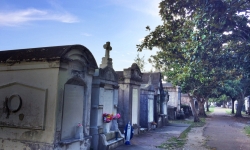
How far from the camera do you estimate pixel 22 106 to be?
6230 millimetres

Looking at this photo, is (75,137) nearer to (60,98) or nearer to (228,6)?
(60,98)

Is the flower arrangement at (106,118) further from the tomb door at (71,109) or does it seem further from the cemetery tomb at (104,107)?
the tomb door at (71,109)

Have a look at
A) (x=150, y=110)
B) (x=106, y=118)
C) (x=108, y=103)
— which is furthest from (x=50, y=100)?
(x=150, y=110)

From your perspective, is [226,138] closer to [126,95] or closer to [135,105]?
[135,105]

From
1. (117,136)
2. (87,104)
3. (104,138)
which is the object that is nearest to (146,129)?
(117,136)

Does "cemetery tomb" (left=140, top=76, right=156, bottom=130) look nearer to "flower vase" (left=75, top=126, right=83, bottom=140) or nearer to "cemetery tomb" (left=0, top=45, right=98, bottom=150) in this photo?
"cemetery tomb" (left=0, top=45, right=98, bottom=150)

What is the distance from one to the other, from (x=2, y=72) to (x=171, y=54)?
8009mm

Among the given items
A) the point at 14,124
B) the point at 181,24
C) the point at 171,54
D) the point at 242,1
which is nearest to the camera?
the point at 14,124

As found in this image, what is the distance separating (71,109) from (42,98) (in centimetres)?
91

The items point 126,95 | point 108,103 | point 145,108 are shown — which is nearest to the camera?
point 108,103

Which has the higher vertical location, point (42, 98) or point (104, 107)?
point (42, 98)

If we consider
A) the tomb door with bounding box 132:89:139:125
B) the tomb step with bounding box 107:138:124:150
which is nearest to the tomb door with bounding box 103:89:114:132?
the tomb step with bounding box 107:138:124:150

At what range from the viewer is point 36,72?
20.2 feet

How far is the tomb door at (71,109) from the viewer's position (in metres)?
6.31
